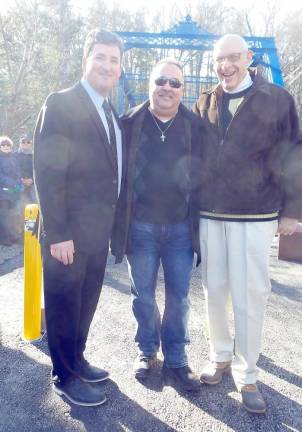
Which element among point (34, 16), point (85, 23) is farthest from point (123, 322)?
point (85, 23)

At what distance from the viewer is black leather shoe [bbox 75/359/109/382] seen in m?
2.94

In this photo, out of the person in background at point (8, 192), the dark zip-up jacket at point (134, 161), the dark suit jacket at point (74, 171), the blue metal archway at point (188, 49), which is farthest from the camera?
the person in background at point (8, 192)

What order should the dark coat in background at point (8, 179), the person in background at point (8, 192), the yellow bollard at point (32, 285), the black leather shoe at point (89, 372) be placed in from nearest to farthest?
the black leather shoe at point (89, 372), the yellow bollard at point (32, 285), the person in background at point (8, 192), the dark coat in background at point (8, 179)

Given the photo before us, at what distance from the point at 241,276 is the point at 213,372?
0.81 meters

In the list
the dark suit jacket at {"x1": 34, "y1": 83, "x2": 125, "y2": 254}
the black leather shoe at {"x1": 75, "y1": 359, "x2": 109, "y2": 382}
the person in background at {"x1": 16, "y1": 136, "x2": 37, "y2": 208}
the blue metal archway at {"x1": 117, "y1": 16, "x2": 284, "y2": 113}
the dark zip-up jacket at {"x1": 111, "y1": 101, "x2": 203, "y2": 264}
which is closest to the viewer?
the dark suit jacket at {"x1": 34, "y1": 83, "x2": 125, "y2": 254}

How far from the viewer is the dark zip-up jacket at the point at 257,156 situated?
8.73 feet

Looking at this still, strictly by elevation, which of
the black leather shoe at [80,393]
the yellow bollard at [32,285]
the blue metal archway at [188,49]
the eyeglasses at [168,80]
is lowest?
the black leather shoe at [80,393]

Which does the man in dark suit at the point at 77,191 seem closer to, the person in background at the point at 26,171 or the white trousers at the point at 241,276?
the white trousers at the point at 241,276

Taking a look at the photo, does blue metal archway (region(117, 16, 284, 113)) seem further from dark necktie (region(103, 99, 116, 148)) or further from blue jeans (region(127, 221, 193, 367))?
blue jeans (region(127, 221, 193, 367))

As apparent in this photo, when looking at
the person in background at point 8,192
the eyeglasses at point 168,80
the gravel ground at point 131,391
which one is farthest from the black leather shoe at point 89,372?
the person in background at point 8,192

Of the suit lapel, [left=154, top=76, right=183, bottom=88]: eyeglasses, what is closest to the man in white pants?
[left=154, top=76, right=183, bottom=88]: eyeglasses

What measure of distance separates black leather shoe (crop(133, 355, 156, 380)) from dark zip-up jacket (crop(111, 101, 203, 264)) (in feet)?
2.72

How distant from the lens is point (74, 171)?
2.51 m

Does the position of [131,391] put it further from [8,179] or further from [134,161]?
[8,179]
